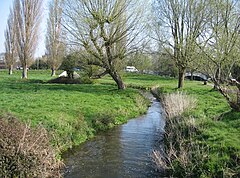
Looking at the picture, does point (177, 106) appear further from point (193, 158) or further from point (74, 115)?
point (193, 158)

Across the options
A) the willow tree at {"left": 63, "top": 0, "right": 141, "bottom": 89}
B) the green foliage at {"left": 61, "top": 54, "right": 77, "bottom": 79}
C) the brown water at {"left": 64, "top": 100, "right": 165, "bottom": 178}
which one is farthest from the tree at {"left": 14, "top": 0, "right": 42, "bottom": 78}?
the brown water at {"left": 64, "top": 100, "right": 165, "bottom": 178}

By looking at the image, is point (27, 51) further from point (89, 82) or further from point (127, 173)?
point (127, 173)

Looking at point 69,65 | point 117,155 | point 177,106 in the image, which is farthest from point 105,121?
point 69,65

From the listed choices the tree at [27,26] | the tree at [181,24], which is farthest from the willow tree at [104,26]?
the tree at [27,26]

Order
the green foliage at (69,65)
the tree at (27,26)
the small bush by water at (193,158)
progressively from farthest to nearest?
the tree at (27,26), the green foliage at (69,65), the small bush by water at (193,158)

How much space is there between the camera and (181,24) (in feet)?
106

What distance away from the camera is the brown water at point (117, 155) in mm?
10273

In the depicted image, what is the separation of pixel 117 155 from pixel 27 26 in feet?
133

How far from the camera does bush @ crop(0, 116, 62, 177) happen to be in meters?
8.20

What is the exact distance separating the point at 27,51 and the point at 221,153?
1696 inches

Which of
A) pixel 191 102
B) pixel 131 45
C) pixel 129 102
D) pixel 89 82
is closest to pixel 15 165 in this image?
pixel 191 102

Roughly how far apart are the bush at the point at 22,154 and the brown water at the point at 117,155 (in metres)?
1.31

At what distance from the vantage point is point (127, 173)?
1023cm

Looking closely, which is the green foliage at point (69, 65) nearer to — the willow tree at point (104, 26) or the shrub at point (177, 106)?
the willow tree at point (104, 26)
